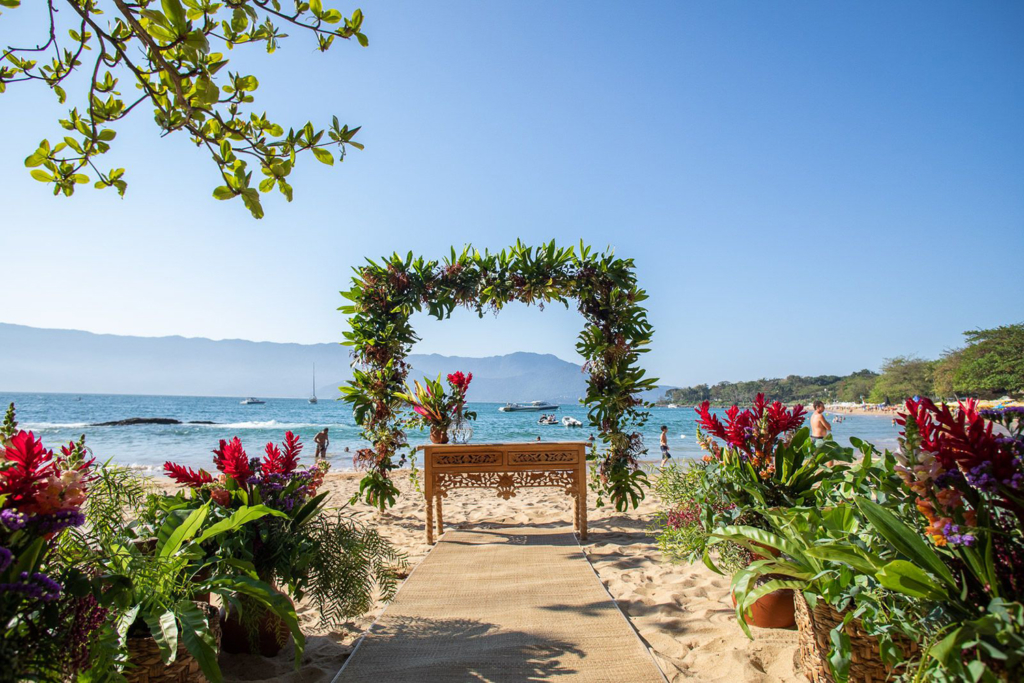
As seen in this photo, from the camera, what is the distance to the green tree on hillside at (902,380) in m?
51.5

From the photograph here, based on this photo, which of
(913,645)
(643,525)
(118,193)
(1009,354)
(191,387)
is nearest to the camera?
(913,645)

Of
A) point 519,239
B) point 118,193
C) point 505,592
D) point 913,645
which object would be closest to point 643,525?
point 505,592

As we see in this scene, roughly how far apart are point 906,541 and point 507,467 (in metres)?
3.99

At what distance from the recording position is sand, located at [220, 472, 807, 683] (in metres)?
2.41

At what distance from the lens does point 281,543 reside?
239 centimetres

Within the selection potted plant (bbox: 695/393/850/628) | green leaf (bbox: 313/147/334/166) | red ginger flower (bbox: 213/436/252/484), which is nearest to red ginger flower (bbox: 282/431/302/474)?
red ginger flower (bbox: 213/436/252/484)

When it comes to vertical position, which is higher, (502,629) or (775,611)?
(775,611)

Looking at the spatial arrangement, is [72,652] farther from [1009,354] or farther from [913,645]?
[1009,354]

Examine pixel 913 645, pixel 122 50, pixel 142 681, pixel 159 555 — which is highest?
pixel 122 50

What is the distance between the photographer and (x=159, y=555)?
1.86 meters

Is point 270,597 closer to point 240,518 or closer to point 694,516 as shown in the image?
point 240,518

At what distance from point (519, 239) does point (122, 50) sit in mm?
4498

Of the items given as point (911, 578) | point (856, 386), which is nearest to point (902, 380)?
point (856, 386)

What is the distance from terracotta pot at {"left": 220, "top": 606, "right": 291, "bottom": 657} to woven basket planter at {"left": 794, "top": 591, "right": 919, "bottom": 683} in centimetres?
234
